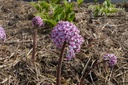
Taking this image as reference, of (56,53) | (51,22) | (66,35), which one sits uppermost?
(66,35)

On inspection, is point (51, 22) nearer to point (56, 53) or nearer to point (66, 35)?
point (56, 53)

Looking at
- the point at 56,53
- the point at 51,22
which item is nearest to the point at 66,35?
the point at 56,53

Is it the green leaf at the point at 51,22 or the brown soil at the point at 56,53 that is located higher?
the green leaf at the point at 51,22

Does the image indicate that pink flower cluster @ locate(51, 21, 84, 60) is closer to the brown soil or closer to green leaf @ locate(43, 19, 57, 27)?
the brown soil

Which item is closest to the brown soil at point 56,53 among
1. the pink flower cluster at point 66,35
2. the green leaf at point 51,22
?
the green leaf at point 51,22

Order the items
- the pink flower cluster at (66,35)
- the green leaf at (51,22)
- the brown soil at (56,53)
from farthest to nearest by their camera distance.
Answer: the green leaf at (51,22) < the brown soil at (56,53) < the pink flower cluster at (66,35)

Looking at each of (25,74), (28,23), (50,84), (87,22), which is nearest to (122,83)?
(50,84)

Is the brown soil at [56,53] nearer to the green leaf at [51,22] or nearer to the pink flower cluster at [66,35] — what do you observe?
the green leaf at [51,22]

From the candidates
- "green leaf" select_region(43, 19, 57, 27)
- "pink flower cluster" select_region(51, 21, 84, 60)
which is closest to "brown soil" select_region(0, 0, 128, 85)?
"green leaf" select_region(43, 19, 57, 27)

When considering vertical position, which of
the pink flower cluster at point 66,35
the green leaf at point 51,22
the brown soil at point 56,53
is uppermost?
the pink flower cluster at point 66,35

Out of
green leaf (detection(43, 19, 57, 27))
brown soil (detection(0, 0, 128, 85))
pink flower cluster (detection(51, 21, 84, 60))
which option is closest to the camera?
pink flower cluster (detection(51, 21, 84, 60))
